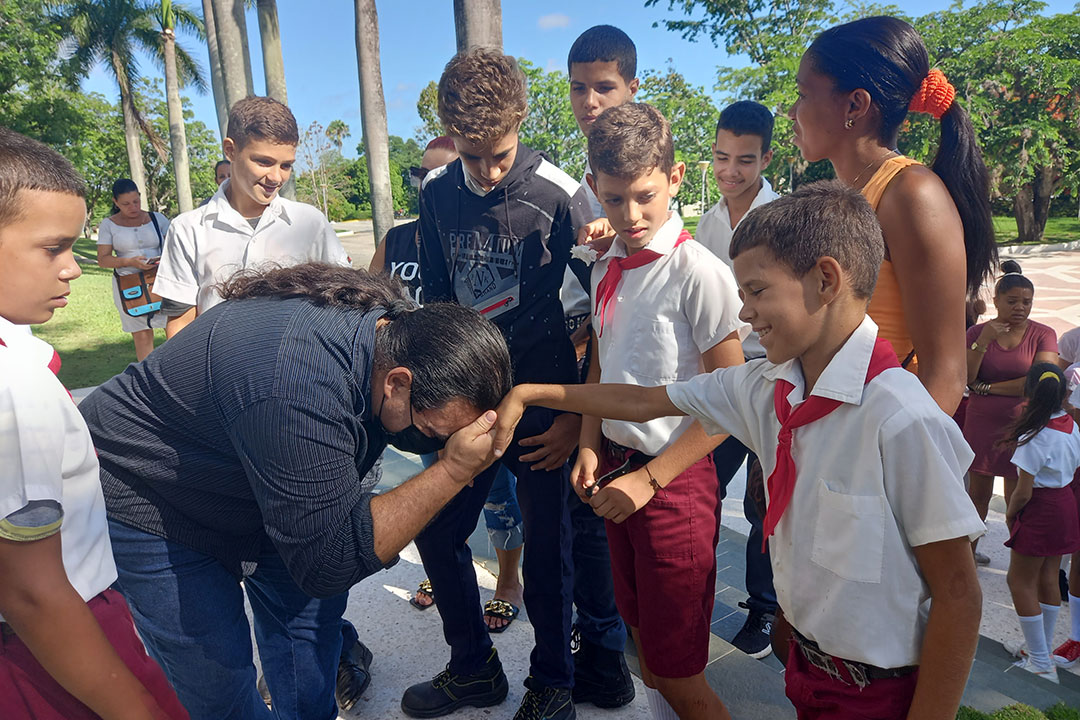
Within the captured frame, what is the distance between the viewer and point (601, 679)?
2.58 metres

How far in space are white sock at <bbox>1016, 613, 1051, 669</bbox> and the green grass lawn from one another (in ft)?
25.1

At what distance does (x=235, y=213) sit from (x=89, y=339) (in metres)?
9.76

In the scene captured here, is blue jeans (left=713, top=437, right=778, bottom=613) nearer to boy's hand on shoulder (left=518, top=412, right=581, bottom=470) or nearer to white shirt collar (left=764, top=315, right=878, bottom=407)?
boy's hand on shoulder (left=518, top=412, right=581, bottom=470)

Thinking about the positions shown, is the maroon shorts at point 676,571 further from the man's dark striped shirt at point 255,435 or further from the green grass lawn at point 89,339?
the green grass lawn at point 89,339

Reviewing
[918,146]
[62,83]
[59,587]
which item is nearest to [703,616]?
[59,587]

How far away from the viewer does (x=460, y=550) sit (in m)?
2.53

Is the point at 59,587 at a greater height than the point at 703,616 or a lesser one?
greater

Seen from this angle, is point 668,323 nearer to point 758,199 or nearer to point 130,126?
point 758,199

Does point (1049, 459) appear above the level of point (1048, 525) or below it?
above

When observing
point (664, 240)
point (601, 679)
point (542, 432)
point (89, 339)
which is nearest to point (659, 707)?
point (601, 679)

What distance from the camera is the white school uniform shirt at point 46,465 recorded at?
4.00ft

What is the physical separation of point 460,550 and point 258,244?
1.65m

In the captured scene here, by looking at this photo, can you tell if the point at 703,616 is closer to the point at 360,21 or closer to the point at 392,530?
the point at 392,530

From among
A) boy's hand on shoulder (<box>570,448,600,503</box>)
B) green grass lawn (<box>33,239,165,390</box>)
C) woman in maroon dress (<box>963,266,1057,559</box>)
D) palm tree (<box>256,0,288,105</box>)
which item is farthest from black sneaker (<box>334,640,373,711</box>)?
palm tree (<box>256,0,288,105</box>)
